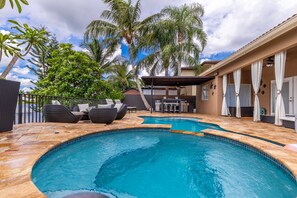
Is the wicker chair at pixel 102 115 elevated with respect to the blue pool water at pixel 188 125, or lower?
elevated

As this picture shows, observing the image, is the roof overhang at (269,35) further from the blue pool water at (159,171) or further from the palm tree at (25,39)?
the palm tree at (25,39)

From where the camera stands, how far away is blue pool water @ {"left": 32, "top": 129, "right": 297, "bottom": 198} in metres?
Answer: 2.46

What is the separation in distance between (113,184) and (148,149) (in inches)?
76.4

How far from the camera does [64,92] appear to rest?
12.8 meters

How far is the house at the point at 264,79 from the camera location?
6153 millimetres

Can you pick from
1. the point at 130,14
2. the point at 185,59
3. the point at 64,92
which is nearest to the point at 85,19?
the point at 130,14

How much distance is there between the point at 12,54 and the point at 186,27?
14.1 metres

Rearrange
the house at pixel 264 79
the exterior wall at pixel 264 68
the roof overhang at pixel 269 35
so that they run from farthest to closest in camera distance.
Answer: the house at pixel 264 79
the exterior wall at pixel 264 68
the roof overhang at pixel 269 35

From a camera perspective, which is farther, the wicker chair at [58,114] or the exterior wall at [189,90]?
the exterior wall at [189,90]

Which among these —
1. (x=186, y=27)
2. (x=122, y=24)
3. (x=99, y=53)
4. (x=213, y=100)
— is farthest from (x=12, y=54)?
(x=99, y=53)

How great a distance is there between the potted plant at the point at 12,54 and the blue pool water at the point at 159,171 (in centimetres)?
168

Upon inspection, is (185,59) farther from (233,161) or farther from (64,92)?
(233,161)

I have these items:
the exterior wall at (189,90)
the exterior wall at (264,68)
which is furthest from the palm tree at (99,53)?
the exterior wall at (264,68)

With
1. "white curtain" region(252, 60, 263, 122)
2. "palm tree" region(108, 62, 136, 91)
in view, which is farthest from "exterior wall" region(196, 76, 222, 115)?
"palm tree" region(108, 62, 136, 91)
